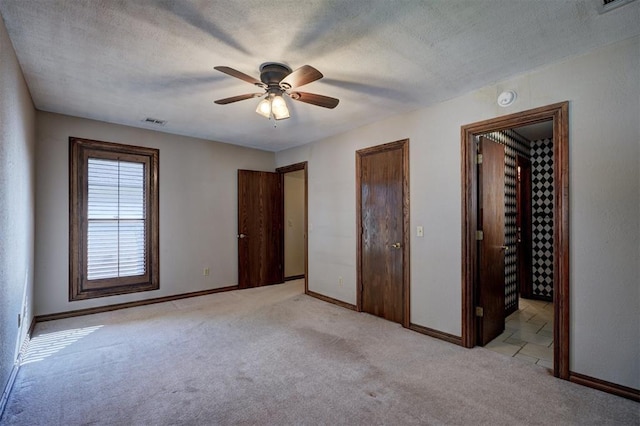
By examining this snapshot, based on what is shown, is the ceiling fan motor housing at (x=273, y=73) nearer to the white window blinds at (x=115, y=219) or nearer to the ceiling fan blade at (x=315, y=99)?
the ceiling fan blade at (x=315, y=99)

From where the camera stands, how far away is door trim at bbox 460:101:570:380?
2.43m

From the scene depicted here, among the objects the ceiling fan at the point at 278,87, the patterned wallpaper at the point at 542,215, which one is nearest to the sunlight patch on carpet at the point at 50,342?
the ceiling fan at the point at 278,87

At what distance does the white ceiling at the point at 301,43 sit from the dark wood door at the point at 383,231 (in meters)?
0.83

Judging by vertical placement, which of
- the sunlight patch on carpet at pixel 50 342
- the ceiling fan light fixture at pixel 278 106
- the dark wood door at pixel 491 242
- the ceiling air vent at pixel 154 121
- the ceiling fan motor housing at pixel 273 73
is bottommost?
the sunlight patch on carpet at pixel 50 342

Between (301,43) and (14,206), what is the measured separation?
102 inches

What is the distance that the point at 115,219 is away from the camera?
4.23 m

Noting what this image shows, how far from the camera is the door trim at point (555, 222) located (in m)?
2.43

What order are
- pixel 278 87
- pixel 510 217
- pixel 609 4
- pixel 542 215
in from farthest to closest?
pixel 542 215 → pixel 510 217 → pixel 278 87 → pixel 609 4

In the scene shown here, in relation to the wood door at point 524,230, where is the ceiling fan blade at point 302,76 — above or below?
above

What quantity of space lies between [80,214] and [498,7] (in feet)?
15.8

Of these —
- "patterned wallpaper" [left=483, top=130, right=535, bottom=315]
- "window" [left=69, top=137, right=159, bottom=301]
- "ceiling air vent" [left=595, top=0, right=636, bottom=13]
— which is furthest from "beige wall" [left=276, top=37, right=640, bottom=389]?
"window" [left=69, top=137, right=159, bottom=301]

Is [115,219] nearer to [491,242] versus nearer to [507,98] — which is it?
[491,242]

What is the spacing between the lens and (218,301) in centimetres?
462

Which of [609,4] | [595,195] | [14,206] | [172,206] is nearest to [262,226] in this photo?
[172,206]
